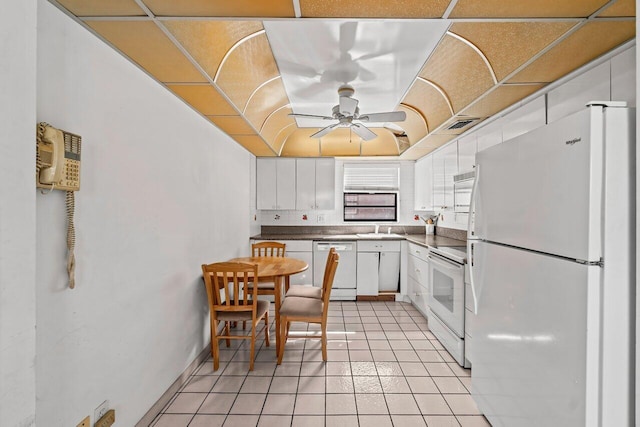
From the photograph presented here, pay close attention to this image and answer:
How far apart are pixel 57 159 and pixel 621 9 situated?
2.54 meters

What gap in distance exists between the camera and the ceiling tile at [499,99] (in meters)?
2.46

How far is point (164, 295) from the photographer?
7.80 ft

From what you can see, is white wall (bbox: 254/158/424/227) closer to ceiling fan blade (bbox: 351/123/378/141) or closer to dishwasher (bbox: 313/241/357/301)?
dishwasher (bbox: 313/241/357/301)

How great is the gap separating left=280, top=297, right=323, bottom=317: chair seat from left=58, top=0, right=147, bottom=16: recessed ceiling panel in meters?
2.41

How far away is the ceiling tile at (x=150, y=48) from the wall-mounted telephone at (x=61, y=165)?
1.94ft

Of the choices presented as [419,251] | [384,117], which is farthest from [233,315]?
[419,251]

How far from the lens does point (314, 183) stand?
5.48 m

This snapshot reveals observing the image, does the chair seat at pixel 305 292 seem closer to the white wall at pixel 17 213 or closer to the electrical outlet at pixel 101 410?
the electrical outlet at pixel 101 410

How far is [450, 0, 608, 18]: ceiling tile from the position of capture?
4.88 ft

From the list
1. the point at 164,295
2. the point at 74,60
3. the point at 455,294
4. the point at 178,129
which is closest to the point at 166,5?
the point at 74,60

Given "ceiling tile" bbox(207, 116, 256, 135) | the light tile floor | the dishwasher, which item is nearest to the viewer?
the light tile floor

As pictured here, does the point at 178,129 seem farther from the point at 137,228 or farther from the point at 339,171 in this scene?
the point at 339,171

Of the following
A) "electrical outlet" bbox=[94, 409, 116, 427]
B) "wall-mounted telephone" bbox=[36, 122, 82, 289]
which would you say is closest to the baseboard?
"electrical outlet" bbox=[94, 409, 116, 427]

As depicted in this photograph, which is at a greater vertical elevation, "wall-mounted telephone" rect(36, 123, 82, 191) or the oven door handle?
"wall-mounted telephone" rect(36, 123, 82, 191)
